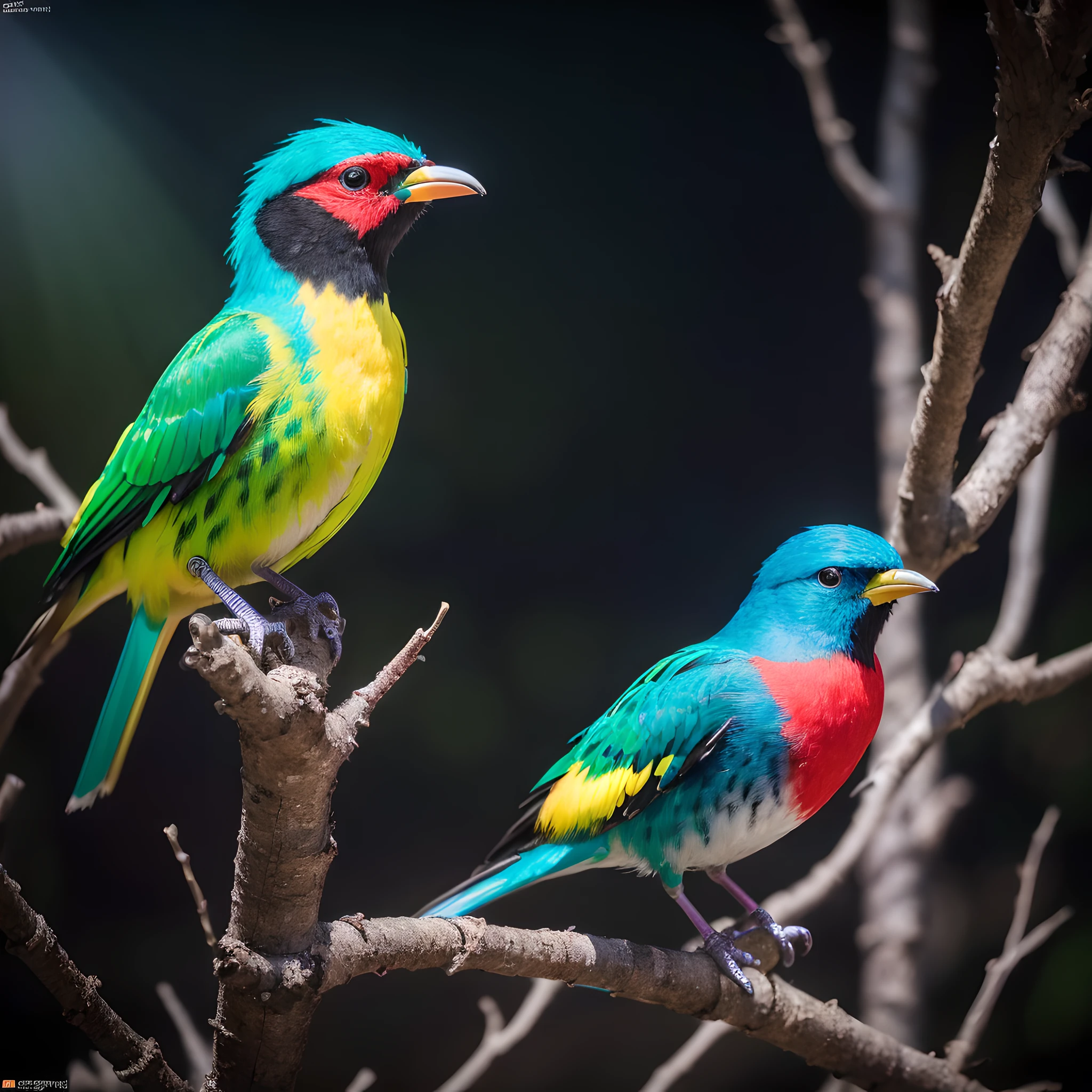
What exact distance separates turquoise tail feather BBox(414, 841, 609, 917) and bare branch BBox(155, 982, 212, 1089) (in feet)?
1.65

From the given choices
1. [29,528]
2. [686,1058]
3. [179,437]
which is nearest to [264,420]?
[179,437]

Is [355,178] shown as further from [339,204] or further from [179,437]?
[179,437]

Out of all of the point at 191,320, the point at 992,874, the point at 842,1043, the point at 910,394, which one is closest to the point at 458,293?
the point at 191,320

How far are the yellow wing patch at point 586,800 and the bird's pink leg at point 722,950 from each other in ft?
0.54

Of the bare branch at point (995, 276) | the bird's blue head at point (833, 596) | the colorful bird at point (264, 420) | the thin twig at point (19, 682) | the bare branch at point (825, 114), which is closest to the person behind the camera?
the bare branch at point (995, 276)

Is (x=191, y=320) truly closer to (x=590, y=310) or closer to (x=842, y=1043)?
(x=590, y=310)

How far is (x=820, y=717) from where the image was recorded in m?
1.50

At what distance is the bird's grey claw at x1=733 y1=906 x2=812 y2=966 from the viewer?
162 centimetres

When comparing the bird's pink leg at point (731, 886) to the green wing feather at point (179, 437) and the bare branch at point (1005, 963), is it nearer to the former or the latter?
the bare branch at point (1005, 963)

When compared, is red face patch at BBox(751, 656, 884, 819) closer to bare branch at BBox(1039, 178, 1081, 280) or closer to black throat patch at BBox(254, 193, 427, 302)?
black throat patch at BBox(254, 193, 427, 302)

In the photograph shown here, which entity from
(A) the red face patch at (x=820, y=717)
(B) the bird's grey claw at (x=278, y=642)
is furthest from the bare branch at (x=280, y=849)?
(A) the red face patch at (x=820, y=717)

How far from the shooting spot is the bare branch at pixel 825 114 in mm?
2064

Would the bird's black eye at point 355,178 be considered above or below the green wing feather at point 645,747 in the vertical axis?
above

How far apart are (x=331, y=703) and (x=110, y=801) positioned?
0.44 m
